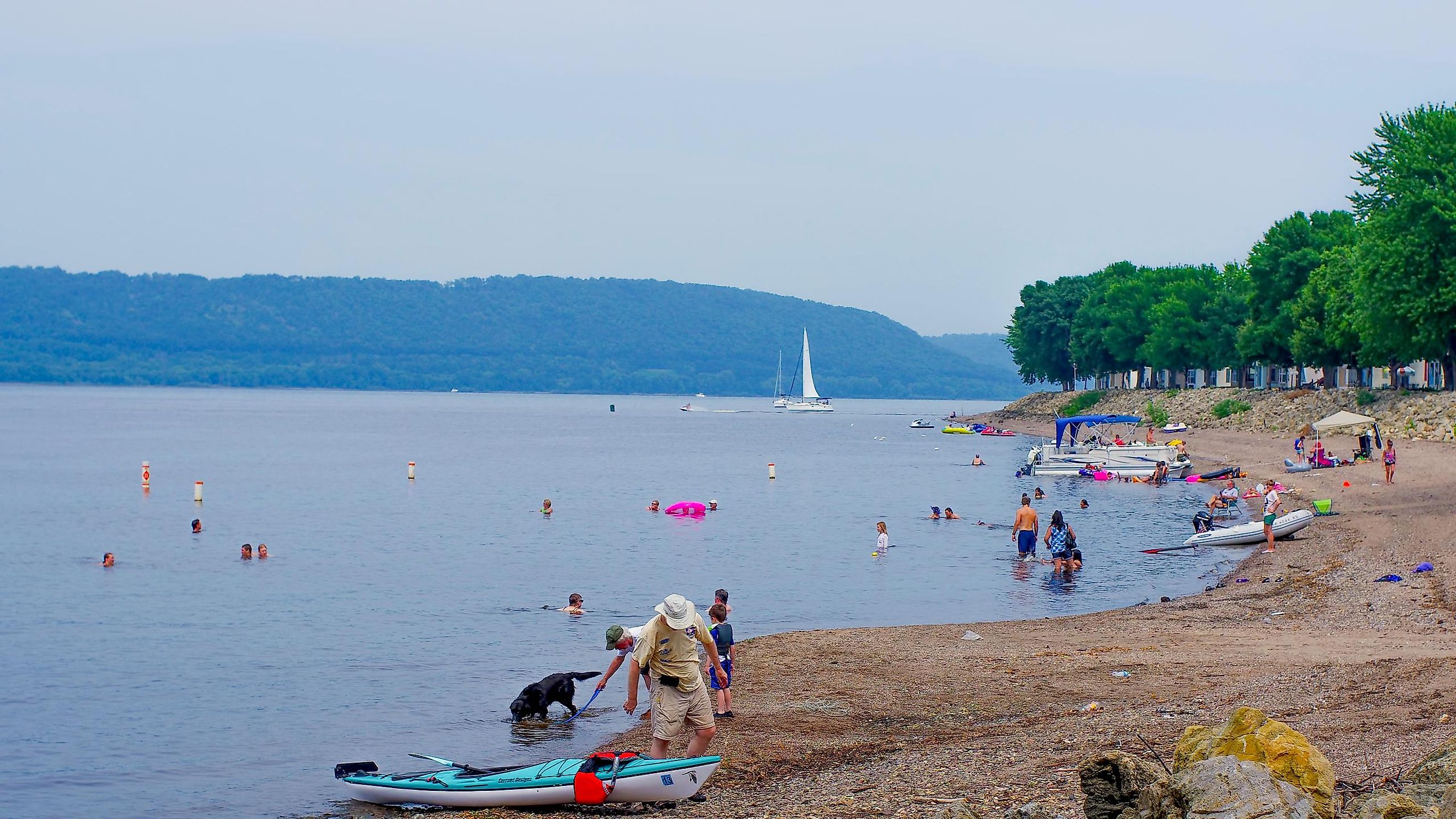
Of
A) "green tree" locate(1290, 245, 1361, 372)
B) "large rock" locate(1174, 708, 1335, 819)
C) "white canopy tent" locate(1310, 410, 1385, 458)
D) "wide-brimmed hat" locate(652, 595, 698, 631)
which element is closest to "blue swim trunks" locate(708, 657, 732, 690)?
"wide-brimmed hat" locate(652, 595, 698, 631)

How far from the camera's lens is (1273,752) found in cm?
988

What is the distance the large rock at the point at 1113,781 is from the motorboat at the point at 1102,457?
58.6 m

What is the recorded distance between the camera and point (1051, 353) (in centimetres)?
15712

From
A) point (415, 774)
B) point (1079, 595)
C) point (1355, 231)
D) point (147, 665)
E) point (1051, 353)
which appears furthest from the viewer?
point (1051, 353)

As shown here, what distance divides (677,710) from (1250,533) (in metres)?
28.5

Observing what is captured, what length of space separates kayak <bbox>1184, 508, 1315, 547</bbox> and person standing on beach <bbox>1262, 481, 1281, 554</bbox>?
242mm

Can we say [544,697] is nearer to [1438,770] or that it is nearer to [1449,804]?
[1438,770]

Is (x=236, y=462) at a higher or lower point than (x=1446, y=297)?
lower

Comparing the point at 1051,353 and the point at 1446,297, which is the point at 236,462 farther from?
the point at 1051,353

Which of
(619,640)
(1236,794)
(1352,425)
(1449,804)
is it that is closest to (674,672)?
(619,640)

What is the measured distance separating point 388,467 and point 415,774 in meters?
75.2

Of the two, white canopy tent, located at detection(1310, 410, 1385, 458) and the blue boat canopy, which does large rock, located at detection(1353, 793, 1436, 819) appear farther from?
the blue boat canopy

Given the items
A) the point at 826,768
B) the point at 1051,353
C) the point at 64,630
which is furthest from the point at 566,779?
the point at 1051,353

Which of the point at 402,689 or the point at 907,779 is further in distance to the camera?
the point at 402,689
